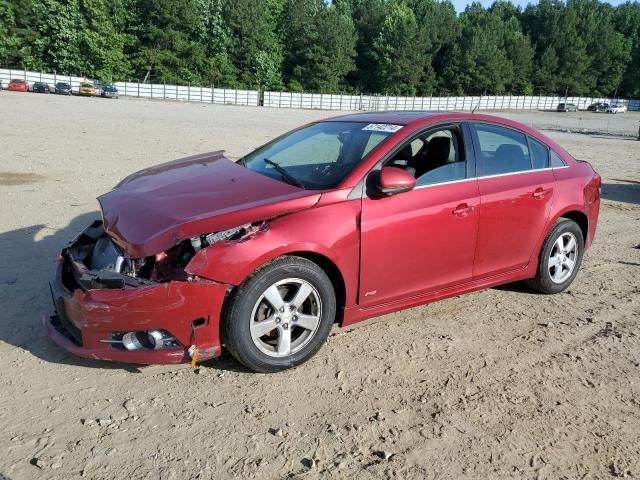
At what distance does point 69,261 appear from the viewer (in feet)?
12.5

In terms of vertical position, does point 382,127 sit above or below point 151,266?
above

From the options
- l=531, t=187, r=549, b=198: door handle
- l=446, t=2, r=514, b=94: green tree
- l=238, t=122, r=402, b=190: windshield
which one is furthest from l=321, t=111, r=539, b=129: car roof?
l=446, t=2, r=514, b=94: green tree

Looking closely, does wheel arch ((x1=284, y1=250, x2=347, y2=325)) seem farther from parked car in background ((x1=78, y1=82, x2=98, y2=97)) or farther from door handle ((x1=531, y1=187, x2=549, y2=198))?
parked car in background ((x1=78, y1=82, x2=98, y2=97))

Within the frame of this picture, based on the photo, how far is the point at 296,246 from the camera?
133 inches

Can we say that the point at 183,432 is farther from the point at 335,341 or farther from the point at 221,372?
the point at 335,341

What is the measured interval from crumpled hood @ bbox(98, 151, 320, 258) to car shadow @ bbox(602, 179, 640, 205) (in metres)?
8.55

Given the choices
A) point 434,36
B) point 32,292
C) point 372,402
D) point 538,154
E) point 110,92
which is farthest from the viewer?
point 434,36

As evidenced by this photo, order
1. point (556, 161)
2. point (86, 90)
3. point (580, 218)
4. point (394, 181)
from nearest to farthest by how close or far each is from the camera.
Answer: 1. point (394, 181)
2. point (556, 161)
3. point (580, 218)
4. point (86, 90)

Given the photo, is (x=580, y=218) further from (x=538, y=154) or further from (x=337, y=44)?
(x=337, y=44)

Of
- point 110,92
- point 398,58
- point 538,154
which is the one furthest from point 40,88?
point 398,58

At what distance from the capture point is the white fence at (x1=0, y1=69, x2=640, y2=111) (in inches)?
2331

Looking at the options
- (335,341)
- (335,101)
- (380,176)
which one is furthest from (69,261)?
(335,101)

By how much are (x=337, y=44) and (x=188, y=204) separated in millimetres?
82604

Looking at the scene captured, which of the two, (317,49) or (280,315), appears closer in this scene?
(280,315)
